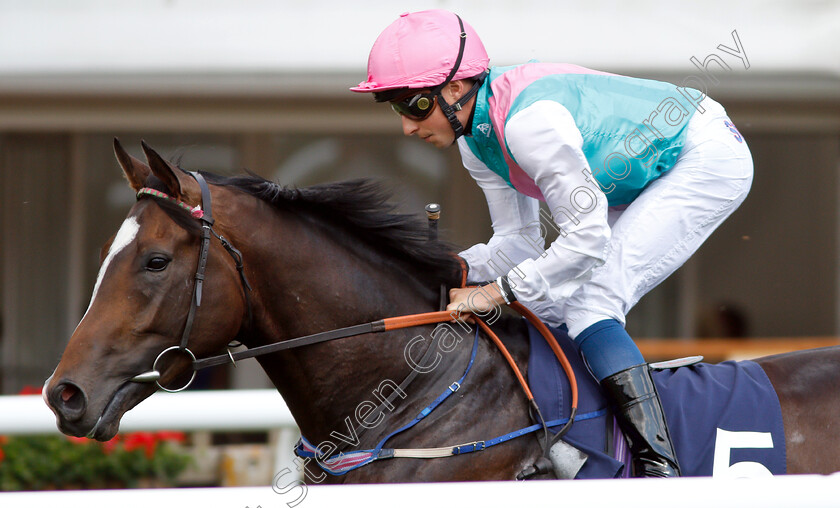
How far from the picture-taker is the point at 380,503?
4.15 ft

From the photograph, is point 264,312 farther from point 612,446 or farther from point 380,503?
point 612,446

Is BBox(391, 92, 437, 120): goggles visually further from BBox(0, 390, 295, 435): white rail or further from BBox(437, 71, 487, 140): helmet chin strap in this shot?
BBox(0, 390, 295, 435): white rail

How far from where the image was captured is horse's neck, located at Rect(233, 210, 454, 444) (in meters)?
1.90

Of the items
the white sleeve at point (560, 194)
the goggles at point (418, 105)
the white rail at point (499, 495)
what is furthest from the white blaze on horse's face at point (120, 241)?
the white sleeve at point (560, 194)

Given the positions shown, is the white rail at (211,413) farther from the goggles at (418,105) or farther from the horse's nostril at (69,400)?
the goggles at (418,105)

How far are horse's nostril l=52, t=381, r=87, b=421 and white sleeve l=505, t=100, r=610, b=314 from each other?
1.03m

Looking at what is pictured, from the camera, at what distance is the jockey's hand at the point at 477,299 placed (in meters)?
1.93

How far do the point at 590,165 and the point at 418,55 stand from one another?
1.71ft

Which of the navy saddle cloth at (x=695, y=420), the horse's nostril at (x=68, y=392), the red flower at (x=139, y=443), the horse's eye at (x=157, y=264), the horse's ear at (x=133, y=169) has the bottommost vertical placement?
the red flower at (x=139, y=443)

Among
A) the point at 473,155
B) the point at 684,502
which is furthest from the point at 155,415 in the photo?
the point at 684,502

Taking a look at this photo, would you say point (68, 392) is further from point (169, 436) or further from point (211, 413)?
point (169, 436)

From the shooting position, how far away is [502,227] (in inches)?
94.7

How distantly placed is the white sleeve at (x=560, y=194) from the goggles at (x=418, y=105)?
0.74 ft

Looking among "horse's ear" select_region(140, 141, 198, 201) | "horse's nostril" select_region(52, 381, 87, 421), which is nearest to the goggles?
"horse's ear" select_region(140, 141, 198, 201)
